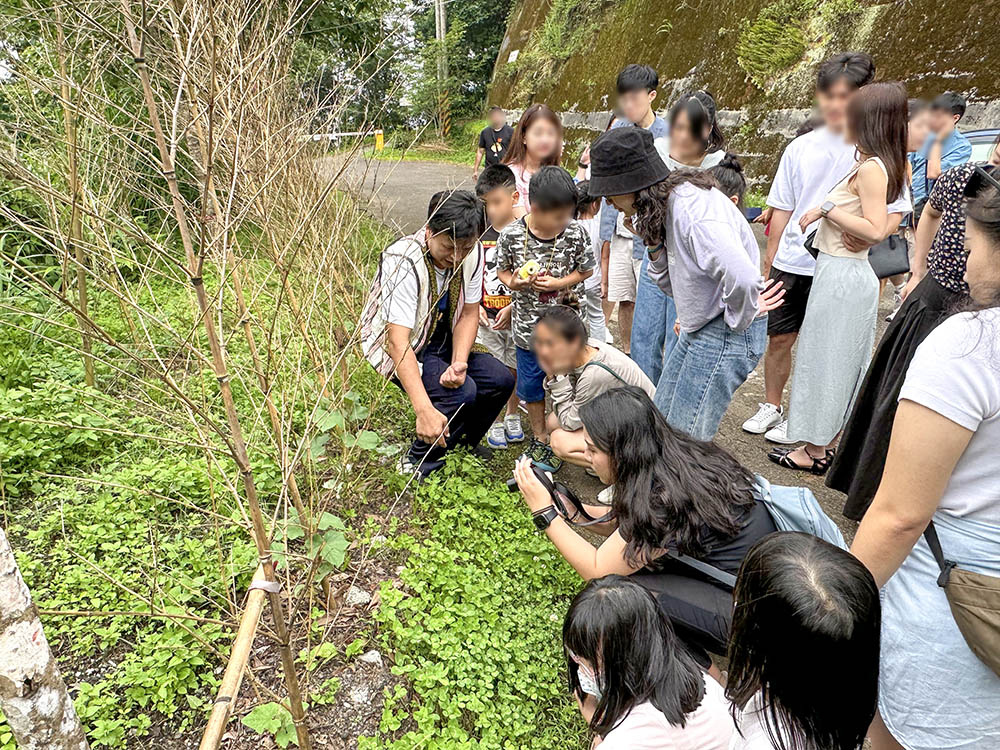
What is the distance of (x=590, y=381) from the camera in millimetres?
2826

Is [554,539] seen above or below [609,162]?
below

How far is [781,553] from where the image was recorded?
3.86ft

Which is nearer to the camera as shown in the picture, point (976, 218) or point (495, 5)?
point (976, 218)

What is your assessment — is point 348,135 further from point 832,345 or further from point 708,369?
point 832,345

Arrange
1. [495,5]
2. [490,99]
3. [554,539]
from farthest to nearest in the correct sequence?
[495,5]
[490,99]
[554,539]

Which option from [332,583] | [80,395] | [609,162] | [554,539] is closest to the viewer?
[554,539]

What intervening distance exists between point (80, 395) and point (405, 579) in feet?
7.96

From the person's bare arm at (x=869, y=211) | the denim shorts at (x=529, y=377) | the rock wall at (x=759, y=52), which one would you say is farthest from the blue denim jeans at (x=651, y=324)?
the rock wall at (x=759, y=52)

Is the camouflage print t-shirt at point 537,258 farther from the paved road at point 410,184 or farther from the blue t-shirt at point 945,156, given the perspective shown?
the blue t-shirt at point 945,156

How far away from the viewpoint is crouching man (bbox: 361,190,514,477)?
2801 mm

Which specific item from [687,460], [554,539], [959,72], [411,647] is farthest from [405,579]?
[959,72]

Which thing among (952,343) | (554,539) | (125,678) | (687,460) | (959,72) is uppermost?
(959,72)

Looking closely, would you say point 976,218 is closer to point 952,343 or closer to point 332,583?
point 952,343

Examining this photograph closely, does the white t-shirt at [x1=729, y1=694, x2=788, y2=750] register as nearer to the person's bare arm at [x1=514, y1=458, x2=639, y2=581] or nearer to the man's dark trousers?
the person's bare arm at [x1=514, y1=458, x2=639, y2=581]
